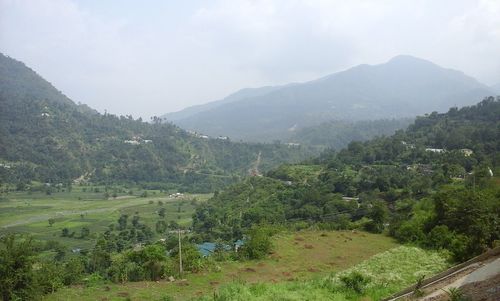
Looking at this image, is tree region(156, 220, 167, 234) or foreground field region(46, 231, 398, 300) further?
tree region(156, 220, 167, 234)

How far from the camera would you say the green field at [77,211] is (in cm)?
5253

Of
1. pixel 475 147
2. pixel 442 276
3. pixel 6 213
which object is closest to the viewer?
pixel 442 276

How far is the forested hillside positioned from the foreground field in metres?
3.11

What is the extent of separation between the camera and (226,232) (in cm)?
3622

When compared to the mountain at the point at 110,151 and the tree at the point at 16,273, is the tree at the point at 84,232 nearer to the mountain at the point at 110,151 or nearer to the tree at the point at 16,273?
the tree at the point at 16,273

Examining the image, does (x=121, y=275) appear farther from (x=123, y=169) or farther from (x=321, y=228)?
(x=123, y=169)

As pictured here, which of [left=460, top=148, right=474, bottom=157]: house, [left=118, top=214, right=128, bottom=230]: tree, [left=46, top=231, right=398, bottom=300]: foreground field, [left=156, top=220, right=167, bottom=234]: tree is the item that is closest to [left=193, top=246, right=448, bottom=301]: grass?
[left=46, top=231, right=398, bottom=300]: foreground field

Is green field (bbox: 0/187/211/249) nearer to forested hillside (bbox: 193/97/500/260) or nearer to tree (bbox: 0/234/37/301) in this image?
forested hillside (bbox: 193/97/500/260)

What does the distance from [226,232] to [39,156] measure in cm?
7458

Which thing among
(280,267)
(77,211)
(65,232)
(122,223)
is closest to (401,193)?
(280,267)

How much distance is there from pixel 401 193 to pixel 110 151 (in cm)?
8329

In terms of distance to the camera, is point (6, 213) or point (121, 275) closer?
point (121, 275)

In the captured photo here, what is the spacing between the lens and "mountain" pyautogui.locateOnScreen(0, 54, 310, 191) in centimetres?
9444

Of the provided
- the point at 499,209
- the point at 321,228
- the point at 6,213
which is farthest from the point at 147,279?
the point at 6,213
